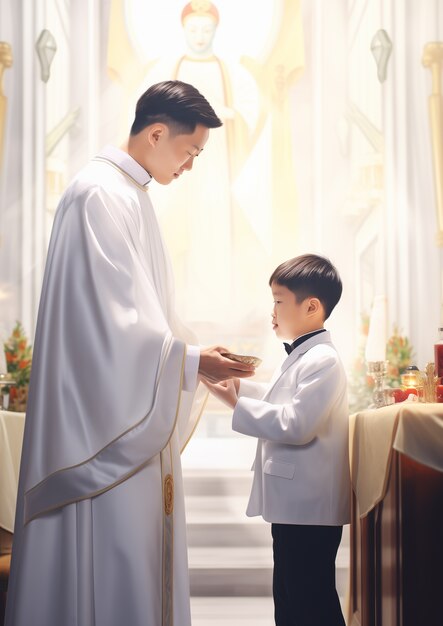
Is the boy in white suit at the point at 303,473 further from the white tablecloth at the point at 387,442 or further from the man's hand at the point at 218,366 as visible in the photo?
the man's hand at the point at 218,366

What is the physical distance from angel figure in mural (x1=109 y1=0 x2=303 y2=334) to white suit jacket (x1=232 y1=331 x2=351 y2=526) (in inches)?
149

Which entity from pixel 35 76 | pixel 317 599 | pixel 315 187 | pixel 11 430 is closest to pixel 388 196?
pixel 315 187

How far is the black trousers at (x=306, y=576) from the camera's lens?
2.71 metres

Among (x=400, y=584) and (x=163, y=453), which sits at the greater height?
(x=163, y=453)

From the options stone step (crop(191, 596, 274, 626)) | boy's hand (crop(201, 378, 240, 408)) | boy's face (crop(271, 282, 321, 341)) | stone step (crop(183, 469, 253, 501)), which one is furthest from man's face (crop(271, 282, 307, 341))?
stone step (crop(183, 469, 253, 501))

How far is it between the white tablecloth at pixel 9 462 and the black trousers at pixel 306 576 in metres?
1.32

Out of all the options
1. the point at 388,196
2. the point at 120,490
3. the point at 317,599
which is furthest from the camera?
the point at 388,196

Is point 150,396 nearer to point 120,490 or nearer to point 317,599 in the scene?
point 120,490

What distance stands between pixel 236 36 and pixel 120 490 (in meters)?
5.52

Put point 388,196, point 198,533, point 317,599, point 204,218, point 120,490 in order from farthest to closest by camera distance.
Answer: point 204,218, point 388,196, point 198,533, point 317,599, point 120,490

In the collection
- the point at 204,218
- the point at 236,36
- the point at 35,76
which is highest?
the point at 236,36

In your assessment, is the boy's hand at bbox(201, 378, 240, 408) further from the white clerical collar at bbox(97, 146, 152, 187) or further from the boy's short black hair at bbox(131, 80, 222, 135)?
the boy's short black hair at bbox(131, 80, 222, 135)

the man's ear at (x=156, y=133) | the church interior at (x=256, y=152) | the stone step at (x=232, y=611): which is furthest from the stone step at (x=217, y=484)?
the man's ear at (x=156, y=133)

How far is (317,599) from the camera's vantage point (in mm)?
2719
